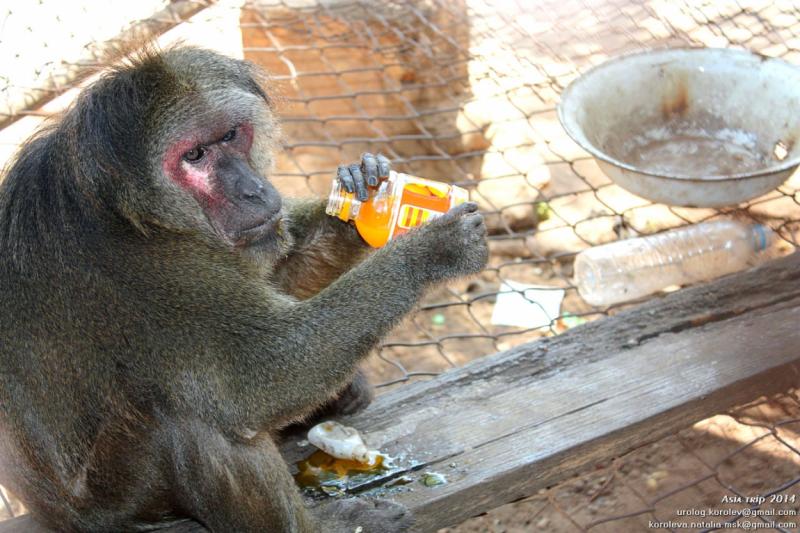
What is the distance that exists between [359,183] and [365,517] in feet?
3.98

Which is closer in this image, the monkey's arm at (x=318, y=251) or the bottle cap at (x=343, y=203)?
the bottle cap at (x=343, y=203)

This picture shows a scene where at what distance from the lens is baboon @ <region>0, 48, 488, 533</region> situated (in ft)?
9.57

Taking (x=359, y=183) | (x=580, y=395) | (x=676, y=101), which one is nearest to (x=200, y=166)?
(x=359, y=183)

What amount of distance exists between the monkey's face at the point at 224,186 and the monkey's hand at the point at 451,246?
0.52 metres

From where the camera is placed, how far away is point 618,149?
471cm

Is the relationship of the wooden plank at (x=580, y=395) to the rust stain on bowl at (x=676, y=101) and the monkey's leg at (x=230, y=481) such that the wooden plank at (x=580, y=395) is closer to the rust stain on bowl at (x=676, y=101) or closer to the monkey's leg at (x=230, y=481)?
the monkey's leg at (x=230, y=481)

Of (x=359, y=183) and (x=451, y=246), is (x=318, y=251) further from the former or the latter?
(x=451, y=246)

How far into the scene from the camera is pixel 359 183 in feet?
11.0

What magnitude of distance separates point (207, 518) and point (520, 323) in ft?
9.65

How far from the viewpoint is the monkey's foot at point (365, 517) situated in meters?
3.32

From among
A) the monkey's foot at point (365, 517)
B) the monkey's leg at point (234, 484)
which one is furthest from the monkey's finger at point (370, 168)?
the monkey's foot at point (365, 517)

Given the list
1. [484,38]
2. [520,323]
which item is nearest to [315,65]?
[484,38]

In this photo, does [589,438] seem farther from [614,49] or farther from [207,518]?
[614,49]

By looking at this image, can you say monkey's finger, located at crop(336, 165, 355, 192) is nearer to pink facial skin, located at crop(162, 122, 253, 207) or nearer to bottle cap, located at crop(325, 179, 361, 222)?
bottle cap, located at crop(325, 179, 361, 222)
